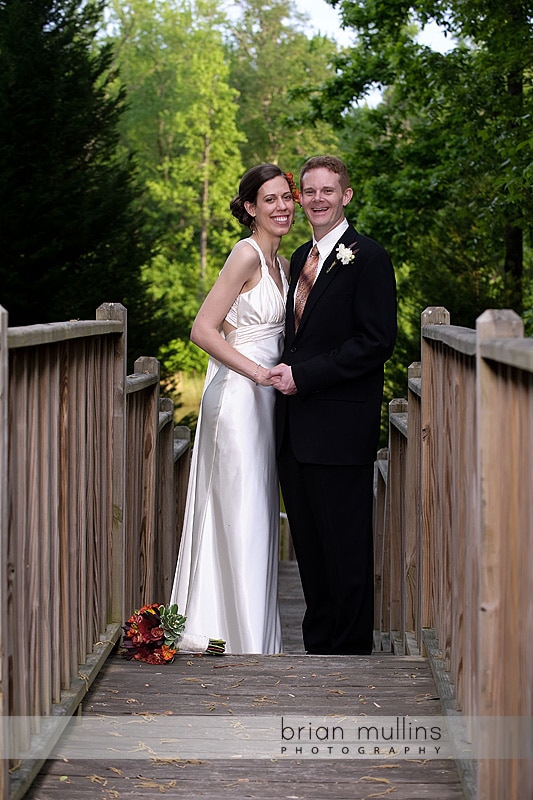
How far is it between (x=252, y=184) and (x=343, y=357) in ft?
2.89

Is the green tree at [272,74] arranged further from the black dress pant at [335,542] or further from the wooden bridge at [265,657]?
the wooden bridge at [265,657]

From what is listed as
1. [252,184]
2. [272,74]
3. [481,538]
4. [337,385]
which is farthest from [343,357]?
[272,74]

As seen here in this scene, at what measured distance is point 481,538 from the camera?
8.26 ft

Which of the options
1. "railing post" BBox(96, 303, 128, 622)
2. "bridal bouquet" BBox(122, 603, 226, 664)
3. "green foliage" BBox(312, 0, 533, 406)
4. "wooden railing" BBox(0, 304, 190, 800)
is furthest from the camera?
"green foliage" BBox(312, 0, 533, 406)

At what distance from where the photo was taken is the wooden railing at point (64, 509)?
266cm

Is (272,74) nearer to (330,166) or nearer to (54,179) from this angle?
(54,179)

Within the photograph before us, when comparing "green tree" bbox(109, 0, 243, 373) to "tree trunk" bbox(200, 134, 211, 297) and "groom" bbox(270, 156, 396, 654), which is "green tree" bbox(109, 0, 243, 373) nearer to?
"tree trunk" bbox(200, 134, 211, 297)

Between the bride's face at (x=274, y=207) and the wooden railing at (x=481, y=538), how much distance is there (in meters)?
0.96

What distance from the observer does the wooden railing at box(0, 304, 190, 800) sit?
8.74ft

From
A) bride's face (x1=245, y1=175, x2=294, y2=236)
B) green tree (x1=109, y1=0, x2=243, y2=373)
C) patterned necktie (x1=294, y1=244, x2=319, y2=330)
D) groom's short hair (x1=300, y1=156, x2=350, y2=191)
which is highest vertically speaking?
green tree (x1=109, y1=0, x2=243, y2=373)

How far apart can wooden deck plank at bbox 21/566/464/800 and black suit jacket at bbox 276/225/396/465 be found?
35.1 inches

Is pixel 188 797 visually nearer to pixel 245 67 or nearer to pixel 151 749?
pixel 151 749

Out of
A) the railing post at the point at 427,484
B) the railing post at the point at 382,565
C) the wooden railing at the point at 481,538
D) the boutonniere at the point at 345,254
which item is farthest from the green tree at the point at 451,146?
the wooden railing at the point at 481,538

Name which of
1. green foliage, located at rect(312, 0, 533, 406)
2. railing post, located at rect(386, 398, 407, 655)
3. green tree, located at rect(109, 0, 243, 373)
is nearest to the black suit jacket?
railing post, located at rect(386, 398, 407, 655)
